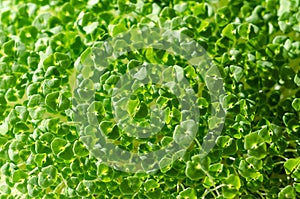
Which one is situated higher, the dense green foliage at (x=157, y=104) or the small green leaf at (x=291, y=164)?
the dense green foliage at (x=157, y=104)

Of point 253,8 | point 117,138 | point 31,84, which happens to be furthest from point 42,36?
point 253,8

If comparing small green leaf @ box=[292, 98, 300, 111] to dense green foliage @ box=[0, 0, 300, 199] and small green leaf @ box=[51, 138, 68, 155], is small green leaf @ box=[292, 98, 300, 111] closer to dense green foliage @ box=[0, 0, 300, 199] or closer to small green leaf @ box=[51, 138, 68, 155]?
dense green foliage @ box=[0, 0, 300, 199]

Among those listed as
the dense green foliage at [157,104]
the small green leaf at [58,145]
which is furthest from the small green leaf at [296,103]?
the small green leaf at [58,145]

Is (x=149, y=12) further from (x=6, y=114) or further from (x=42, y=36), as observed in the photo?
(x=6, y=114)

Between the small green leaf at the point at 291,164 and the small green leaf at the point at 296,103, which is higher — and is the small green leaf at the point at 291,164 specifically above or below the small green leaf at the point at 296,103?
below

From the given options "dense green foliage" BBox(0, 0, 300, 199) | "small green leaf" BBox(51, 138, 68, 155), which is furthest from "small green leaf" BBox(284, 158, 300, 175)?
"small green leaf" BBox(51, 138, 68, 155)

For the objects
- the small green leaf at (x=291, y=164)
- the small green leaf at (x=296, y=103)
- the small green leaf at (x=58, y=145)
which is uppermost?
the small green leaf at (x=58, y=145)

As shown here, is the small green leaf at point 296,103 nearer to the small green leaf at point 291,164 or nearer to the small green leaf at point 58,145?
the small green leaf at point 291,164

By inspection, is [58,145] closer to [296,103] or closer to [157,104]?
[157,104]

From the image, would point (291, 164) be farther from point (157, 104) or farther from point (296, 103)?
point (157, 104)

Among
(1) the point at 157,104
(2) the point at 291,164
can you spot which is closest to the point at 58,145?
(1) the point at 157,104
